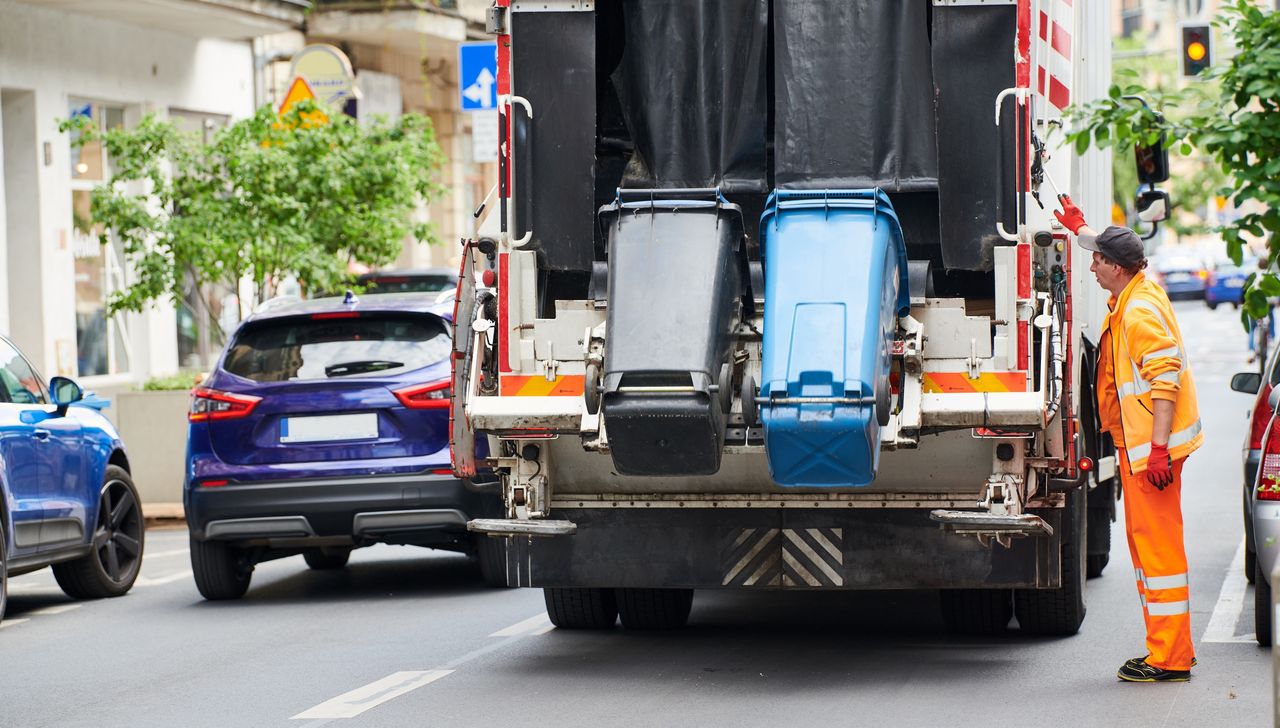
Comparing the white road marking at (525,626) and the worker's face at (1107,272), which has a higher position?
the worker's face at (1107,272)

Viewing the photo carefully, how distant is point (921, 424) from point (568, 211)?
1700mm

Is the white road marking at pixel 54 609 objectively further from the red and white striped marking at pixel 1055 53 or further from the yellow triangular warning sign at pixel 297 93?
the yellow triangular warning sign at pixel 297 93

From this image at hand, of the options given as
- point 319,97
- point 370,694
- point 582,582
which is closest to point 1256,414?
point 582,582

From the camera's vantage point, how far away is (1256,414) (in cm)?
955

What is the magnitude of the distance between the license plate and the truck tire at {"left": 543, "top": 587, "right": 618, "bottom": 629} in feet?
5.53

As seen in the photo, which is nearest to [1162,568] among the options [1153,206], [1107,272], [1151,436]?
[1151,436]

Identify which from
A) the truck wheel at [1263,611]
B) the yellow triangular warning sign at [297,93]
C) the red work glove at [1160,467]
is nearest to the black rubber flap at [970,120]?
the red work glove at [1160,467]

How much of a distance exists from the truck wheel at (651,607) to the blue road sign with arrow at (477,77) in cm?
1072

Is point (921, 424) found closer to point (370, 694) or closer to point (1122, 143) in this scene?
point (370, 694)

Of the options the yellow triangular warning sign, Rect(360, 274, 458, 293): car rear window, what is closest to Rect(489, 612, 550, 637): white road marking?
the yellow triangular warning sign

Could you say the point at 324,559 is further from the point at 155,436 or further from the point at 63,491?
the point at 155,436

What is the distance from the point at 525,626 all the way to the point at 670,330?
2950 millimetres

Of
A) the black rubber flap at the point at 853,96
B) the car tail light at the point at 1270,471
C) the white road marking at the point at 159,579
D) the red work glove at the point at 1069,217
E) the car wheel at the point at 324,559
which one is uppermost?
the black rubber flap at the point at 853,96

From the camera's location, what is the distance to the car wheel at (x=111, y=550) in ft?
39.5
